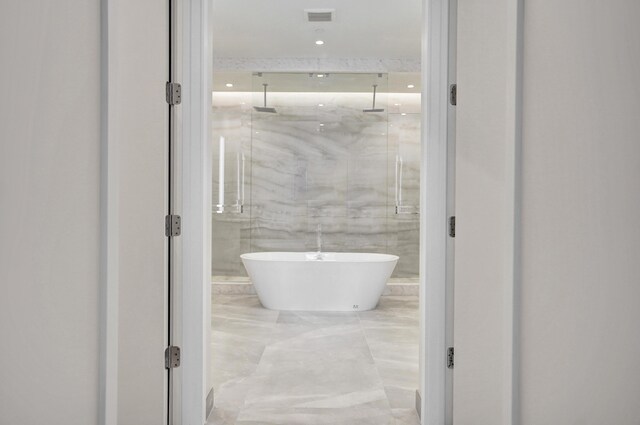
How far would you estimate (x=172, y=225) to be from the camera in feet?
7.56

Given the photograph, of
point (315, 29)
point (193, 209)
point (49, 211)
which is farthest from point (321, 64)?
point (49, 211)

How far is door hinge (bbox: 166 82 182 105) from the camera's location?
2281 mm

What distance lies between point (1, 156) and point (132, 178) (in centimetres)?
115

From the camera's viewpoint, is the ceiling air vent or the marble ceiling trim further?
the marble ceiling trim

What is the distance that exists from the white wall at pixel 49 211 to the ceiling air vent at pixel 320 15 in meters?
3.55

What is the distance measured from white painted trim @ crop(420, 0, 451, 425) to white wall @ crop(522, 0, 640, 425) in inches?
46.4

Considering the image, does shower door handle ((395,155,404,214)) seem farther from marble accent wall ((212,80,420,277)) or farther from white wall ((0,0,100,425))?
white wall ((0,0,100,425))

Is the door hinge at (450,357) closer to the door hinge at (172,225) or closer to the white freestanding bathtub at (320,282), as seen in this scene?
the door hinge at (172,225)

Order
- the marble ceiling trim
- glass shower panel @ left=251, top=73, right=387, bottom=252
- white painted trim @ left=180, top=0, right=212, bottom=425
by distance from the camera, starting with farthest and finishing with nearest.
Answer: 1. glass shower panel @ left=251, top=73, right=387, bottom=252
2. the marble ceiling trim
3. white painted trim @ left=180, top=0, right=212, bottom=425

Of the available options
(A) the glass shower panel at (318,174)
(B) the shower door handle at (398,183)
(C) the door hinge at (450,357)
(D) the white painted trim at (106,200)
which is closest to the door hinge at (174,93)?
(D) the white painted trim at (106,200)

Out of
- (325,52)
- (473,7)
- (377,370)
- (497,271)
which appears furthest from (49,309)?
(325,52)

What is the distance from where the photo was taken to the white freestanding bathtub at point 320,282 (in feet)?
17.1

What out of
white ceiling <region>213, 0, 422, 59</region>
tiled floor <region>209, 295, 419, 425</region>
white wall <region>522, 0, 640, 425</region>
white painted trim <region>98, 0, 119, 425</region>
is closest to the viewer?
white wall <region>522, 0, 640, 425</region>

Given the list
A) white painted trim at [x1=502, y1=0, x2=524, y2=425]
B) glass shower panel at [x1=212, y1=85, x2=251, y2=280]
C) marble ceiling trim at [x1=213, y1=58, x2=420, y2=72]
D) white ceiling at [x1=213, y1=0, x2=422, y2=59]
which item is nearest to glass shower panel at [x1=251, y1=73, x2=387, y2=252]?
glass shower panel at [x1=212, y1=85, x2=251, y2=280]
